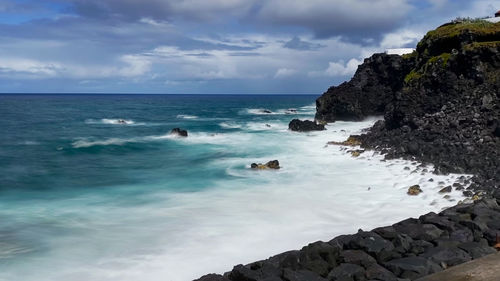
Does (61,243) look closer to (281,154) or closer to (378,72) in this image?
(281,154)

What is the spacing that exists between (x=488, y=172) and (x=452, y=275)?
14087 millimetres

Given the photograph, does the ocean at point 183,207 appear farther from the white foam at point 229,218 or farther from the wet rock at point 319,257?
the wet rock at point 319,257

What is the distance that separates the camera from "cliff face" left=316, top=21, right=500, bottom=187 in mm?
22250

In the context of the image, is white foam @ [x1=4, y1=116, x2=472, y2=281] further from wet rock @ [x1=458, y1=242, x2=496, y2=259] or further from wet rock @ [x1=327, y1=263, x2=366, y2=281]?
wet rock @ [x1=458, y1=242, x2=496, y2=259]

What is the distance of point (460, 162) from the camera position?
2058 cm

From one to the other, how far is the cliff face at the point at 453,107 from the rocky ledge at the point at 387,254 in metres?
7.82

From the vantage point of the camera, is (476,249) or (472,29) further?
(472,29)

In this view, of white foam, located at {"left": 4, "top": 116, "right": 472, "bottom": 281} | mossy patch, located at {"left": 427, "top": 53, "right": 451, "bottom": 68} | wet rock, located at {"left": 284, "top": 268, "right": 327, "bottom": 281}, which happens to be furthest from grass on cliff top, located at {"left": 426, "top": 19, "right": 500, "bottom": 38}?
wet rock, located at {"left": 284, "top": 268, "right": 327, "bottom": 281}

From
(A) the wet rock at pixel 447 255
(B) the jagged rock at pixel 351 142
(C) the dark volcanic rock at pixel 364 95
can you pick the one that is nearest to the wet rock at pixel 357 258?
(A) the wet rock at pixel 447 255

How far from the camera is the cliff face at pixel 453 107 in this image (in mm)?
22250

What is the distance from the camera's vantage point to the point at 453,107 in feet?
91.9

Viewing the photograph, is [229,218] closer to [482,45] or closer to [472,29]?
[482,45]

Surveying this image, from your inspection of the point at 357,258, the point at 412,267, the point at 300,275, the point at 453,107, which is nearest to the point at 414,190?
the point at 357,258

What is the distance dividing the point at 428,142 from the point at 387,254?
18252 mm
